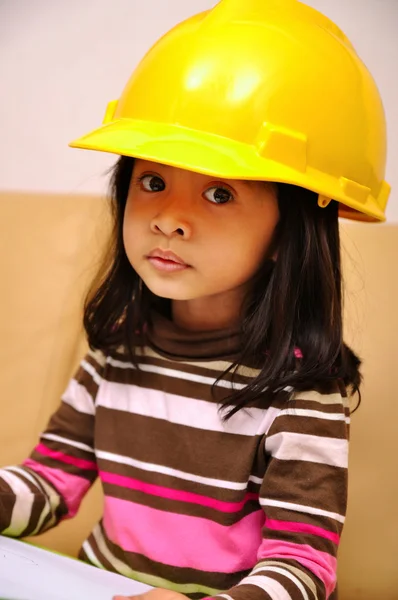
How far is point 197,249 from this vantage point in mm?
609

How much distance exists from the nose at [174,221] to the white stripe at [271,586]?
25 centimetres

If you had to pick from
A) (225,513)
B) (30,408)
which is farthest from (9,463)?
(225,513)

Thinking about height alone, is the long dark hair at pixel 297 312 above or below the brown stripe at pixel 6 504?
above

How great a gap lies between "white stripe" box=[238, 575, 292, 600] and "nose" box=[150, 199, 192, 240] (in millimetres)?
255

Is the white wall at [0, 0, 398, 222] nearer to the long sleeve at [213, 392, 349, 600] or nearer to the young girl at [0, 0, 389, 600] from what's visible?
→ the young girl at [0, 0, 389, 600]

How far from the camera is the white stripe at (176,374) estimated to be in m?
0.66

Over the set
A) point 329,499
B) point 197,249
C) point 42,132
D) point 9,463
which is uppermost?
point 42,132

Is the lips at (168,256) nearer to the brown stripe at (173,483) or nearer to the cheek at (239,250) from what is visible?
the cheek at (239,250)

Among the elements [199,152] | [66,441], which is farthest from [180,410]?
[199,152]

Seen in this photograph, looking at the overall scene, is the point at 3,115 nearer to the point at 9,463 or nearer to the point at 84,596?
the point at 9,463

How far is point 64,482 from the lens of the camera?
743mm

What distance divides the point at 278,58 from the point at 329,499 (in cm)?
33

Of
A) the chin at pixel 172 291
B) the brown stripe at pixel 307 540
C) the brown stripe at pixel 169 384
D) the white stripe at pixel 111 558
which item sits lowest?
the white stripe at pixel 111 558

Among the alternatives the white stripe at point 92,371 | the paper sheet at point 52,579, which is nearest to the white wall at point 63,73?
the white stripe at point 92,371
